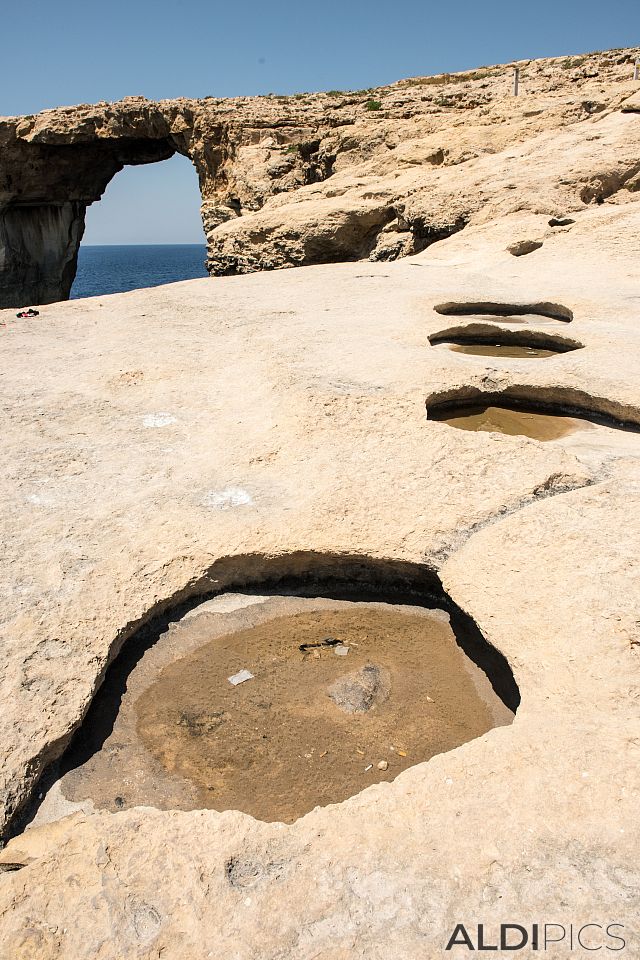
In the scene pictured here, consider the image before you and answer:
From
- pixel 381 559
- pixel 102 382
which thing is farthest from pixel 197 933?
pixel 102 382

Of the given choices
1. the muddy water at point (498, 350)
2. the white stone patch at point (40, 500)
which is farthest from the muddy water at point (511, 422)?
the white stone patch at point (40, 500)

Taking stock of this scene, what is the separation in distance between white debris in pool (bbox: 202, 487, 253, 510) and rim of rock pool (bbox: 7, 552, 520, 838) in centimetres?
54

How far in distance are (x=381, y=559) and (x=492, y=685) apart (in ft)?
3.32

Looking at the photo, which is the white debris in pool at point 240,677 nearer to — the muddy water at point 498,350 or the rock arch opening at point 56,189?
the muddy water at point 498,350

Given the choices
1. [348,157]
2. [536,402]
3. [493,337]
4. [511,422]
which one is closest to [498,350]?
[493,337]

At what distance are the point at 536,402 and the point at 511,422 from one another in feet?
1.16

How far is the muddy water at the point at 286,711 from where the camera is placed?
3.06m

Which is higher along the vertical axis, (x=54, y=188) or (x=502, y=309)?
(x=54, y=188)

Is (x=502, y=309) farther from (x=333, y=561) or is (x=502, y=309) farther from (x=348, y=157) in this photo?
(x=348, y=157)

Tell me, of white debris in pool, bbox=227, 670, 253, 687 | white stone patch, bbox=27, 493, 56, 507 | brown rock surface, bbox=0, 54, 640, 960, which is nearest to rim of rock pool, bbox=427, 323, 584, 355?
brown rock surface, bbox=0, 54, 640, 960

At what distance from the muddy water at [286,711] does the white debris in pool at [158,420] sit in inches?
92.4

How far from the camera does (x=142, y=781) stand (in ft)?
10.2

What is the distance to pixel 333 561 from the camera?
4379mm

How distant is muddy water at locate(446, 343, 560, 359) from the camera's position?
846 centimetres
